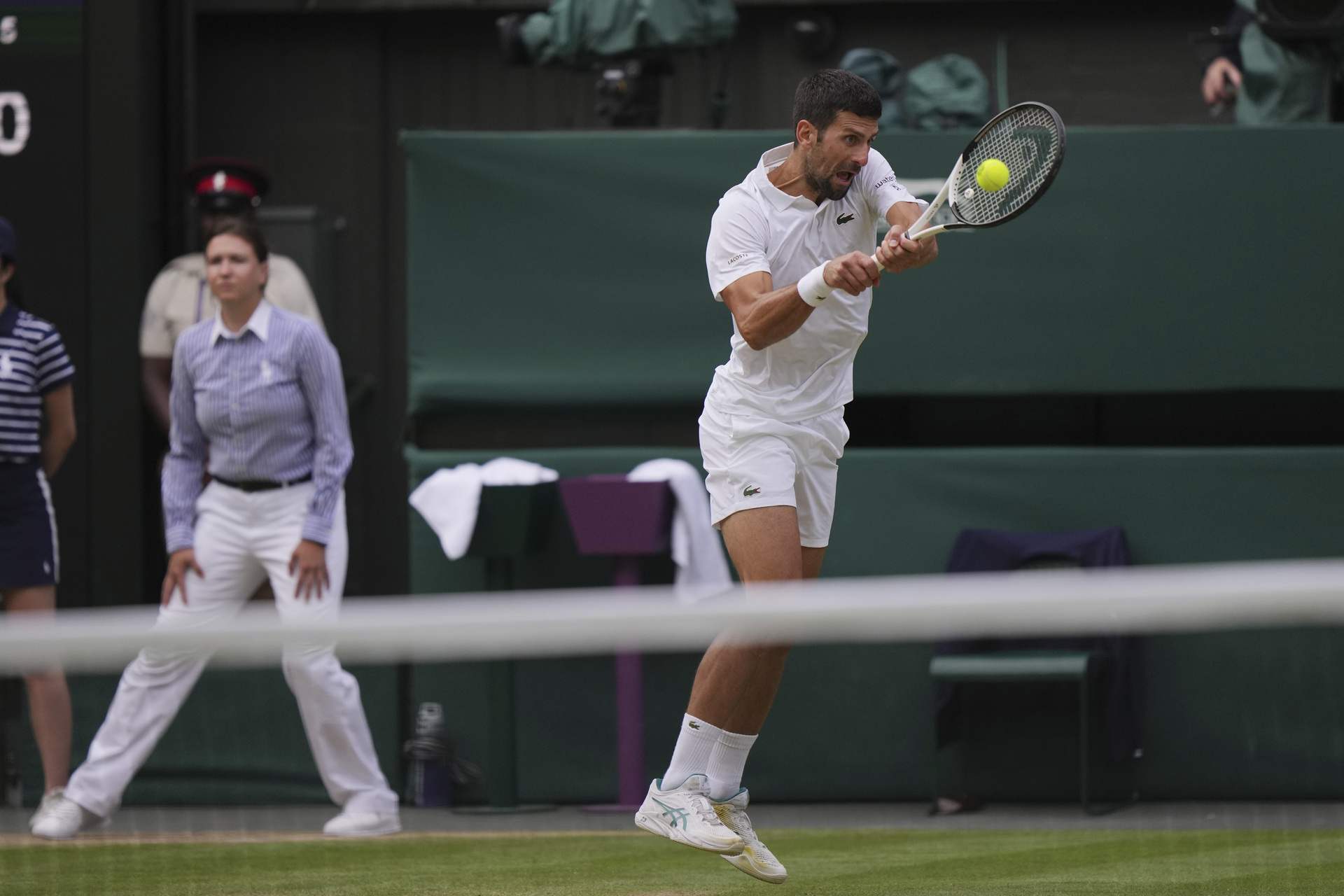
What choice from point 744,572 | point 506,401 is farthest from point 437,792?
point 744,572

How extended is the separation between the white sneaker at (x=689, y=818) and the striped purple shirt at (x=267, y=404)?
5.68 feet

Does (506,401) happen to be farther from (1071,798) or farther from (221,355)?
(1071,798)

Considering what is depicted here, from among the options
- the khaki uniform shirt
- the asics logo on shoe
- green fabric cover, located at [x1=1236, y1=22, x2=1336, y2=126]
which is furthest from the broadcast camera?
the asics logo on shoe

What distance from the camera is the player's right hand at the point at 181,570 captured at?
5.42 m

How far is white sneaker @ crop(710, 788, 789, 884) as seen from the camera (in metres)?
4.02

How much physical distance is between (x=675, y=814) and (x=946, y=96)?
362 centimetres

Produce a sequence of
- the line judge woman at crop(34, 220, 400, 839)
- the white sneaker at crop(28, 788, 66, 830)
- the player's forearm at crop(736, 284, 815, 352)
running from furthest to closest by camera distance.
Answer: the line judge woman at crop(34, 220, 400, 839), the white sneaker at crop(28, 788, 66, 830), the player's forearm at crop(736, 284, 815, 352)

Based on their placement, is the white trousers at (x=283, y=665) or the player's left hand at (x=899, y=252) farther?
the white trousers at (x=283, y=665)

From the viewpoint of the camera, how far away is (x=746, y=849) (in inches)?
158

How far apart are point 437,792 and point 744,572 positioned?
2.70 meters

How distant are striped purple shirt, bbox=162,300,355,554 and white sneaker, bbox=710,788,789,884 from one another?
5.95ft

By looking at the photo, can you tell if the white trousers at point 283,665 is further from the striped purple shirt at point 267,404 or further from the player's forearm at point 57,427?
the player's forearm at point 57,427

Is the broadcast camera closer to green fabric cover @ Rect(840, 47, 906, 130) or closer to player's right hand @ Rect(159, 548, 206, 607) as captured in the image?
green fabric cover @ Rect(840, 47, 906, 130)

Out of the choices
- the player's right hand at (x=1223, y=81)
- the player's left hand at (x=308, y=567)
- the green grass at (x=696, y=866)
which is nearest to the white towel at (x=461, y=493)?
the player's left hand at (x=308, y=567)
